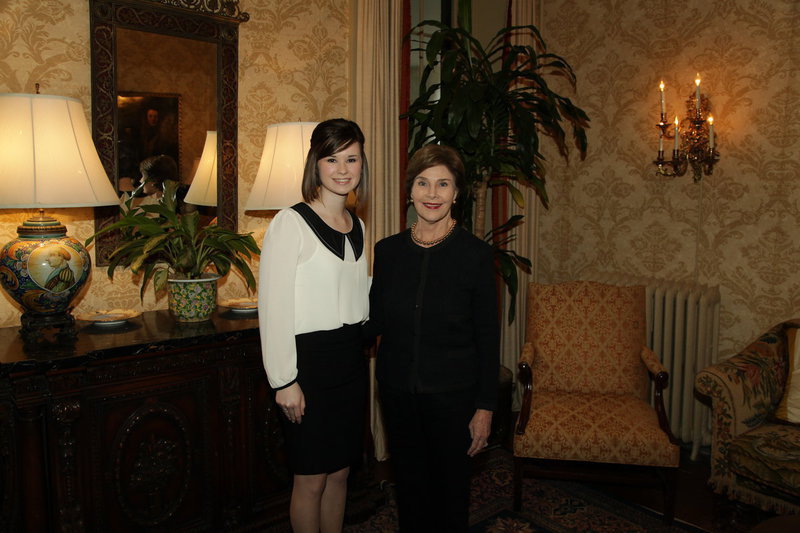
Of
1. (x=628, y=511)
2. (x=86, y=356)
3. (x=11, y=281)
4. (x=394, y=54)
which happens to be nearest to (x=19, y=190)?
(x=11, y=281)

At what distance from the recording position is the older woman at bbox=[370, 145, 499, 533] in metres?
1.91

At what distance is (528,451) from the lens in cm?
273

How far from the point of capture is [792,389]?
281 centimetres

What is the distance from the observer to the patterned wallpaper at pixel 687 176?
318cm

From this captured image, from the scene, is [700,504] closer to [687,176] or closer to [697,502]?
[697,502]

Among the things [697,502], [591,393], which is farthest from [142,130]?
[697,502]

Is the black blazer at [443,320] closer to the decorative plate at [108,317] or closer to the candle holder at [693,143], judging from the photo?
the decorative plate at [108,317]

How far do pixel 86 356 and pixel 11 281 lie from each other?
372 millimetres

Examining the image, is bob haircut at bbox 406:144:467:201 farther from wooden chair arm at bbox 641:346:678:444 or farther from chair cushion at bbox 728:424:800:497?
chair cushion at bbox 728:424:800:497

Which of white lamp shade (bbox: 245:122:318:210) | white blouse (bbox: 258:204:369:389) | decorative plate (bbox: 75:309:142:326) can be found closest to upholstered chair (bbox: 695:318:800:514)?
white blouse (bbox: 258:204:369:389)

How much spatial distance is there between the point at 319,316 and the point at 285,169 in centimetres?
87

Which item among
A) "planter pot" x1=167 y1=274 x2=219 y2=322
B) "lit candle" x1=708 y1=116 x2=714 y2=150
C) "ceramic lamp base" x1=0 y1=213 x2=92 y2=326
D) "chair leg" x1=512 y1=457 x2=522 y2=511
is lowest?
"chair leg" x1=512 y1=457 x2=522 y2=511

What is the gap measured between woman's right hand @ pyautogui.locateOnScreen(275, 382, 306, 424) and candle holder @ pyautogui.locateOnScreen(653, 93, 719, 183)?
8.24 feet

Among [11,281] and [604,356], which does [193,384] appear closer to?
[11,281]
